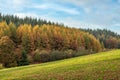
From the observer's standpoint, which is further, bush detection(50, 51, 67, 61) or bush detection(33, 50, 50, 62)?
bush detection(50, 51, 67, 61)

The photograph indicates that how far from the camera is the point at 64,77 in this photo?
80.2ft

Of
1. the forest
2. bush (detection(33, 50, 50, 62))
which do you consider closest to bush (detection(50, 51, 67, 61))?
the forest

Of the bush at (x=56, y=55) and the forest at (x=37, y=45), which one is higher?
the forest at (x=37, y=45)

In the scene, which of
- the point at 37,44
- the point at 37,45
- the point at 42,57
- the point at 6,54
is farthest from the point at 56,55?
the point at 6,54

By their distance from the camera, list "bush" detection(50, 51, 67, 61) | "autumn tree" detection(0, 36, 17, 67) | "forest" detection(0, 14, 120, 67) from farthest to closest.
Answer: "bush" detection(50, 51, 67, 61), "forest" detection(0, 14, 120, 67), "autumn tree" detection(0, 36, 17, 67)

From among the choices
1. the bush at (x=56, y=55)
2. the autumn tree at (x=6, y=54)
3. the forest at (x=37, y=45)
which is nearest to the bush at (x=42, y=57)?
the forest at (x=37, y=45)

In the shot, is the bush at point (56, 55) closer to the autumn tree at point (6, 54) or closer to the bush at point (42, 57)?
the bush at point (42, 57)

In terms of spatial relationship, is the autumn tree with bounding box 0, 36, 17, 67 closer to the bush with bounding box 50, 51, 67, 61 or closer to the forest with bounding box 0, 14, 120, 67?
the forest with bounding box 0, 14, 120, 67

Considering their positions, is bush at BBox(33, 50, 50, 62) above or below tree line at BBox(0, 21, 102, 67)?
below

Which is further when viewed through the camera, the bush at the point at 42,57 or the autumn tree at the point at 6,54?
the bush at the point at 42,57

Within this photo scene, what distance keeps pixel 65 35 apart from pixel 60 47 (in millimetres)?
10534

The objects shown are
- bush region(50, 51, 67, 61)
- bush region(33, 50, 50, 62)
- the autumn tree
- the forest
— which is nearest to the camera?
the autumn tree

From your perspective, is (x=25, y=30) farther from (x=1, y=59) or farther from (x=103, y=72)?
(x=103, y=72)

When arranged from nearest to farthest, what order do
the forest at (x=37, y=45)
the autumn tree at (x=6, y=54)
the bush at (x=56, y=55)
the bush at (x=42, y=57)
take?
the autumn tree at (x=6, y=54) → the forest at (x=37, y=45) → the bush at (x=42, y=57) → the bush at (x=56, y=55)
